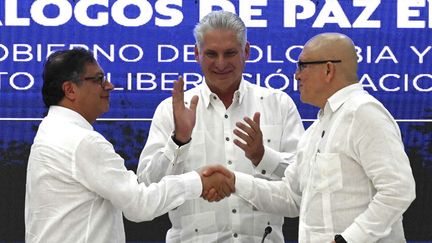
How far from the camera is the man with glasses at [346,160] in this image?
10.1 feet

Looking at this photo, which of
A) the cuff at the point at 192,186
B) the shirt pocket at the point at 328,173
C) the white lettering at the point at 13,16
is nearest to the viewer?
the shirt pocket at the point at 328,173

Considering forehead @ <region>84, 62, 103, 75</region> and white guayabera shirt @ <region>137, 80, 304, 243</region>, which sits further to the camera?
white guayabera shirt @ <region>137, 80, 304, 243</region>

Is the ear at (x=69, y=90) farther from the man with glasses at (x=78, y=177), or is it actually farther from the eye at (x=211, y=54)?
the eye at (x=211, y=54)

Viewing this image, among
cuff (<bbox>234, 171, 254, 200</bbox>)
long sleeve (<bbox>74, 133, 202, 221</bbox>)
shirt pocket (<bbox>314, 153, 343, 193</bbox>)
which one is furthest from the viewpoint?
cuff (<bbox>234, 171, 254, 200</bbox>)

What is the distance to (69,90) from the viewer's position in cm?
350

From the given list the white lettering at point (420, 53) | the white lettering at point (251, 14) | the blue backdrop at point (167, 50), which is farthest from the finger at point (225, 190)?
the white lettering at point (420, 53)

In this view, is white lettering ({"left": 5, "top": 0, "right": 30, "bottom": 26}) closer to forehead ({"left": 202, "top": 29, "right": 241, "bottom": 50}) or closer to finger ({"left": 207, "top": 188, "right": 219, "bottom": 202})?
forehead ({"left": 202, "top": 29, "right": 241, "bottom": 50})

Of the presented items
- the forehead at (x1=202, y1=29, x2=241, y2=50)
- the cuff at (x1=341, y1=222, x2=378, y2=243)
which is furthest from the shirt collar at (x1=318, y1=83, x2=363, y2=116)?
the forehead at (x1=202, y1=29, x2=241, y2=50)

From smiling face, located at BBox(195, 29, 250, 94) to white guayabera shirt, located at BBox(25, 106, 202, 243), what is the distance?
0.75 meters

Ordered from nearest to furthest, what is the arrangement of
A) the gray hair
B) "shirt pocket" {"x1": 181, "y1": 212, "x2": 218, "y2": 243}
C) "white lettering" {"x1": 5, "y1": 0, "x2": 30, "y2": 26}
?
"shirt pocket" {"x1": 181, "y1": 212, "x2": 218, "y2": 243}, the gray hair, "white lettering" {"x1": 5, "y1": 0, "x2": 30, "y2": 26}

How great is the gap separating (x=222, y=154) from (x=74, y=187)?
87 centimetres

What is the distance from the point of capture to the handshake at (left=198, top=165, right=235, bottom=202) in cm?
368

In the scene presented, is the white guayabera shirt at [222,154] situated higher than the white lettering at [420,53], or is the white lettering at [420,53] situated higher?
the white lettering at [420,53]

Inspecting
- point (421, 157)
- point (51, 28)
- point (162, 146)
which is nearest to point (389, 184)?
point (162, 146)
